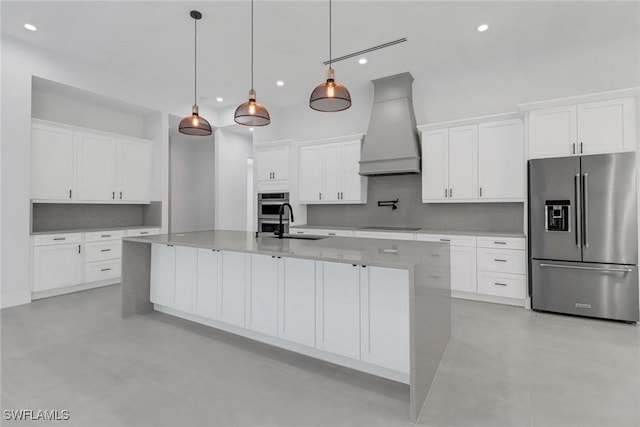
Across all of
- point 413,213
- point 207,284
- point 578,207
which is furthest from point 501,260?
point 207,284

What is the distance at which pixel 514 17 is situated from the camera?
3381 mm

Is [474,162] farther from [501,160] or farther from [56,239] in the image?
[56,239]

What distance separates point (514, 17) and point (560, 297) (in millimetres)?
3129

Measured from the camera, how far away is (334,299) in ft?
7.42

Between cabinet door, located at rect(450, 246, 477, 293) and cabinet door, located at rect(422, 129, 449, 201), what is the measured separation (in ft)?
2.78

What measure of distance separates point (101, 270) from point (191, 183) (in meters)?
3.48

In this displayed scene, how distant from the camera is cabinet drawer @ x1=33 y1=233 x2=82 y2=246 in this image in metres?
4.07

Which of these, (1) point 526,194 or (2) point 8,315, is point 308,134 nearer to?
(1) point 526,194

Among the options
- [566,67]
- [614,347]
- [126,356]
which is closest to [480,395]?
[614,347]

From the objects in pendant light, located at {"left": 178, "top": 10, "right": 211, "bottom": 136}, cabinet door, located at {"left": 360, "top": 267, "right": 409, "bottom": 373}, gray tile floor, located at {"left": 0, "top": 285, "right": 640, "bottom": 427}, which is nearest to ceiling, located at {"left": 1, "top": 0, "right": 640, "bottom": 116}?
pendant light, located at {"left": 178, "top": 10, "right": 211, "bottom": 136}

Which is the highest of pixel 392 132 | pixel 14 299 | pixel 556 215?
pixel 392 132

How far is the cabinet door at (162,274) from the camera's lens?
335 cm

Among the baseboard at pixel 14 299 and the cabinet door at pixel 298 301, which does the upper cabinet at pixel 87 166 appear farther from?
the cabinet door at pixel 298 301

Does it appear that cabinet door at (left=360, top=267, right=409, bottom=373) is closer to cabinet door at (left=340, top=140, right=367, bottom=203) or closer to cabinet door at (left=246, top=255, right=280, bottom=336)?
cabinet door at (left=246, top=255, right=280, bottom=336)
